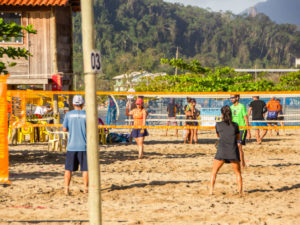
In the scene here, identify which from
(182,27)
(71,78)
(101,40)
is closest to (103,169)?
(71,78)

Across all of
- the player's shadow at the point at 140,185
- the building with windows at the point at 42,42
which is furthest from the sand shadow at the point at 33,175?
the building with windows at the point at 42,42

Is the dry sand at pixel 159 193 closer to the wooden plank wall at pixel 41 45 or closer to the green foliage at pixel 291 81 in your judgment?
the wooden plank wall at pixel 41 45

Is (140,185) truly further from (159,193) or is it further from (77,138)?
(77,138)

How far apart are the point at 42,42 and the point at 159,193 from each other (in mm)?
12271

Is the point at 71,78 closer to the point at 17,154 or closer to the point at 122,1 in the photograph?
the point at 17,154

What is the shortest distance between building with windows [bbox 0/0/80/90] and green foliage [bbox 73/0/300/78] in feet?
383

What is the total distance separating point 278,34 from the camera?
167m

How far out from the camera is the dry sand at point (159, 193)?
269 inches

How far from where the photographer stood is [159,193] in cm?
855

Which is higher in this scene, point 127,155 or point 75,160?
point 75,160

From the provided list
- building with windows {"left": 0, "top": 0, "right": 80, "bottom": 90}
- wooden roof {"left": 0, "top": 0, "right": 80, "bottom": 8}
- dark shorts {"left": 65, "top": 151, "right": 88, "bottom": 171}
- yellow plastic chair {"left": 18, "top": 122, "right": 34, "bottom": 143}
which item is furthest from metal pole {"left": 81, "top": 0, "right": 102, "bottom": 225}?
yellow plastic chair {"left": 18, "top": 122, "right": 34, "bottom": 143}

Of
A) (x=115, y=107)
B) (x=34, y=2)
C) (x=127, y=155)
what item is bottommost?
(x=127, y=155)

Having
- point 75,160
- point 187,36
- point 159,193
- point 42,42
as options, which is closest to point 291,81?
point 42,42

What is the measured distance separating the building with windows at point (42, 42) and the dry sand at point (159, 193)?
5778mm
